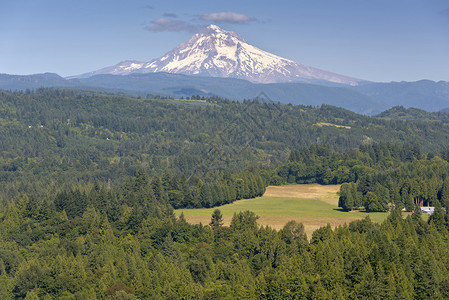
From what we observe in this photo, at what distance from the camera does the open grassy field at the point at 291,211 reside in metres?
144

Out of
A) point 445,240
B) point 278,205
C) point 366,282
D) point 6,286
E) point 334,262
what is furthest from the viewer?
point 278,205

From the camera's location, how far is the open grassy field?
144 m

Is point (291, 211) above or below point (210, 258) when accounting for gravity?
below

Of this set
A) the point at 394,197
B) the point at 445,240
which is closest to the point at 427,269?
the point at 445,240

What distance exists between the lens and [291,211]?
163500 millimetres

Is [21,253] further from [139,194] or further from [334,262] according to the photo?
[334,262]

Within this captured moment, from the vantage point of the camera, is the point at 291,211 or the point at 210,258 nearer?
the point at 210,258

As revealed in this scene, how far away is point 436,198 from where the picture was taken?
16500 centimetres

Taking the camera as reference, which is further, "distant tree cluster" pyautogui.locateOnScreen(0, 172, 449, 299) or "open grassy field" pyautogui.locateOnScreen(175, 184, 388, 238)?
"open grassy field" pyautogui.locateOnScreen(175, 184, 388, 238)

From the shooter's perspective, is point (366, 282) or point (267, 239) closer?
point (366, 282)

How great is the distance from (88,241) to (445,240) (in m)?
58.8

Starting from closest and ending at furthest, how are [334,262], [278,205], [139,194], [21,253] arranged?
[334,262] < [21,253] < [139,194] < [278,205]

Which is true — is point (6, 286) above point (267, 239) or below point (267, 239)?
below

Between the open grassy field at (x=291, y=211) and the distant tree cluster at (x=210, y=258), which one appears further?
the open grassy field at (x=291, y=211)
